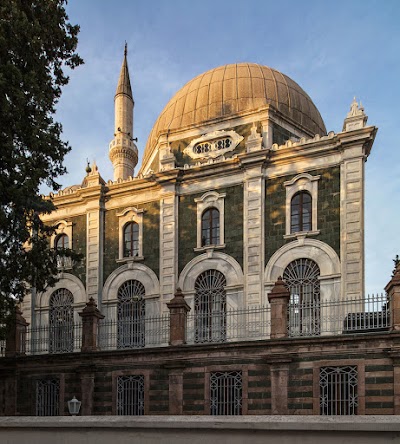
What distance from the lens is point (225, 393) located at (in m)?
17.7

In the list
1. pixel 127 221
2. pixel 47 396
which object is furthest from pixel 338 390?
pixel 127 221

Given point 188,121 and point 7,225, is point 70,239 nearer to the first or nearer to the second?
point 188,121

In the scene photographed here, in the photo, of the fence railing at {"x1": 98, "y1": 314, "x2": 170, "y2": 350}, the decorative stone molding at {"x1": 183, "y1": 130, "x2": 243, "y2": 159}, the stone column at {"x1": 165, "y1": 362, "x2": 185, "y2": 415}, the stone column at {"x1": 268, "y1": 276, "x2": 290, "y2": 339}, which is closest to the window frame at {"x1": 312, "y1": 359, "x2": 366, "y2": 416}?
the stone column at {"x1": 268, "y1": 276, "x2": 290, "y2": 339}

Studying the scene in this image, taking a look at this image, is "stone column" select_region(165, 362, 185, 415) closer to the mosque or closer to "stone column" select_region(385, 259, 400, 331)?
the mosque

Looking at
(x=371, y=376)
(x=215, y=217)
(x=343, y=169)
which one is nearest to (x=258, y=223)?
(x=215, y=217)

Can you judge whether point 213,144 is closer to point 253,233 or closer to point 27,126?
point 253,233

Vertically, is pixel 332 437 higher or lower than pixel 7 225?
lower

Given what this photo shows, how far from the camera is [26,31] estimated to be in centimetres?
1494

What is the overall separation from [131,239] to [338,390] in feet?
42.1

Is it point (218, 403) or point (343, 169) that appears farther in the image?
point (343, 169)

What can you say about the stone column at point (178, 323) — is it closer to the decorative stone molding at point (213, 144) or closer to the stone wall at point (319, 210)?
the stone wall at point (319, 210)

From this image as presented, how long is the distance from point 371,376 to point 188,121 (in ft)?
56.6

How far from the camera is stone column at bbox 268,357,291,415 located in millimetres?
16375

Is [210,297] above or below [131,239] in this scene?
below
